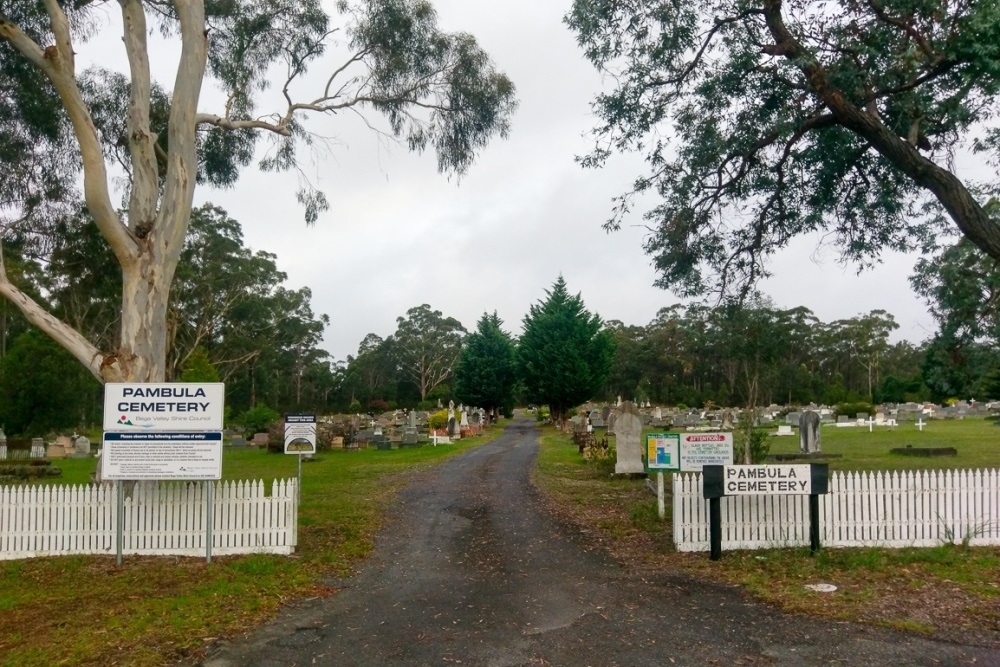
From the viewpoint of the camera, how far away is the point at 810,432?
73.9 feet

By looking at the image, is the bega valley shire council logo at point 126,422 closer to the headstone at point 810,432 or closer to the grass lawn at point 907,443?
the grass lawn at point 907,443

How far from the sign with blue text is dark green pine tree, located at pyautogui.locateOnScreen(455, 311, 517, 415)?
152 feet

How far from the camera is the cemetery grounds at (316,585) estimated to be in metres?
6.61

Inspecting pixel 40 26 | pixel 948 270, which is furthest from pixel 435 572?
pixel 40 26

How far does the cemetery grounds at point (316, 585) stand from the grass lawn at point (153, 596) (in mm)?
16

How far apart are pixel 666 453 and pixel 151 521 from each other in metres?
7.11

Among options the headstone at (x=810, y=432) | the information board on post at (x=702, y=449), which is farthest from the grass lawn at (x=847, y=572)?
the headstone at (x=810, y=432)

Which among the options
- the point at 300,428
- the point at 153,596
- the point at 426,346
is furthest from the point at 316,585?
the point at 426,346

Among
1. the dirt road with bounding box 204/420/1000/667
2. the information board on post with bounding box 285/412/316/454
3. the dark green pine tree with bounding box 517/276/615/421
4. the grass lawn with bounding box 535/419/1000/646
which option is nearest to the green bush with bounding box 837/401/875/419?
the dark green pine tree with bounding box 517/276/615/421

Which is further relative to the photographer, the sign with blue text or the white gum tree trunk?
the white gum tree trunk

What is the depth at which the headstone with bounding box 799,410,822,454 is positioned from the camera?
22.4 metres

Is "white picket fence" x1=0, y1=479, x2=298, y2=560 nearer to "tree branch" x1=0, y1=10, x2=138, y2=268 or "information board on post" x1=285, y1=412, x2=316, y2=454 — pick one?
"tree branch" x1=0, y1=10, x2=138, y2=268

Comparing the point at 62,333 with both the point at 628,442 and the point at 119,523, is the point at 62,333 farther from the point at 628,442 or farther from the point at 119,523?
the point at 628,442

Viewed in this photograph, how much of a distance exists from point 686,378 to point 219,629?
7223 cm
